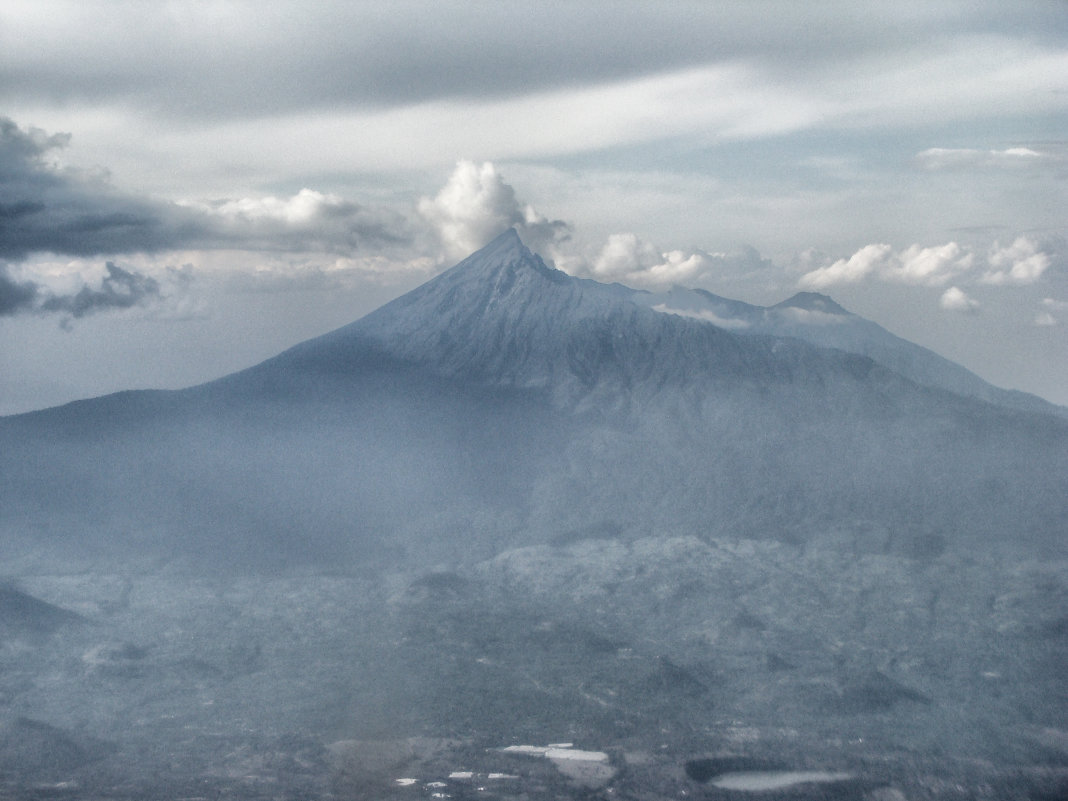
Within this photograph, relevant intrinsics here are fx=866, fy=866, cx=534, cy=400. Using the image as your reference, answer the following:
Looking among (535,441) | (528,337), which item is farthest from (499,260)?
(535,441)

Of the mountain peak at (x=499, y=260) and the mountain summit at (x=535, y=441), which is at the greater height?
the mountain peak at (x=499, y=260)

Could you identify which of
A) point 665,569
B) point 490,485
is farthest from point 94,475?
point 665,569

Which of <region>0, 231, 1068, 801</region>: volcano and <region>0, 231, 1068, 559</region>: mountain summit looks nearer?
<region>0, 231, 1068, 801</region>: volcano

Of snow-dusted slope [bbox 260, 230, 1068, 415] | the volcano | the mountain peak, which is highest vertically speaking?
the mountain peak

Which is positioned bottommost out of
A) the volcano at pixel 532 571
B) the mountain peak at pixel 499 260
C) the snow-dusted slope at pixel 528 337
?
the volcano at pixel 532 571

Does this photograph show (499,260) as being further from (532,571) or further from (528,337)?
(532,571)

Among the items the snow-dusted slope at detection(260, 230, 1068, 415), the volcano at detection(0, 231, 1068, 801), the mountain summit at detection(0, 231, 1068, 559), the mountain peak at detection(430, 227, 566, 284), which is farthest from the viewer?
the mountain peak at detection(430, 227, 566, 284)

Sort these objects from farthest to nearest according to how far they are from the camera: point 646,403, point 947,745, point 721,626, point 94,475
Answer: point 646,403
point 94,475
point 721,626
point 947,745

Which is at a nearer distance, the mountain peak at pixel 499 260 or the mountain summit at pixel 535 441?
the mountain summit at pixel 535 441

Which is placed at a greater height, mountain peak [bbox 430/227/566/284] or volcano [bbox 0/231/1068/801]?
mountain peak [bbox 430/227/566/284]

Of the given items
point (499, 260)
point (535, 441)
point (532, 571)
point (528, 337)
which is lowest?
point (532, 571)

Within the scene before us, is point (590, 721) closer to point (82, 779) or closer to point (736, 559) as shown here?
point (82, 779)
